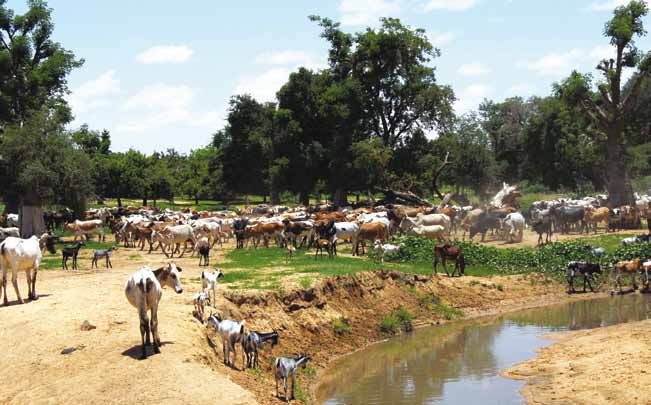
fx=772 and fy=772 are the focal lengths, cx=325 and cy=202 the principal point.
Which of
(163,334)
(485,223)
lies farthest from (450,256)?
(163,334)

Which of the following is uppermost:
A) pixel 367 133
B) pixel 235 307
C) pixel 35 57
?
pixel 35 57

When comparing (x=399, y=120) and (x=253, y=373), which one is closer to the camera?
(x=253, y=373)

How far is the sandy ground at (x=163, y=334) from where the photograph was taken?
13031 millimetres

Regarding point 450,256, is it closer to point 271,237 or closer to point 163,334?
point 271,237

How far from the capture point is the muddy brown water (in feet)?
56.1

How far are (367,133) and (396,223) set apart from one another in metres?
25.6

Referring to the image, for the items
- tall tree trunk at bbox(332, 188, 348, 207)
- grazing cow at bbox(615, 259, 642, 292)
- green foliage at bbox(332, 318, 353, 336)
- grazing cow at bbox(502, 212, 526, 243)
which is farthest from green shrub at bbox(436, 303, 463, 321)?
tall tree trunk at bbox(332, 188, 348, 207)

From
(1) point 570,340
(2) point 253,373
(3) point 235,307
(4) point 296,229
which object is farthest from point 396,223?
(2) point 253,373

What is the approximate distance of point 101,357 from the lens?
46.9ft

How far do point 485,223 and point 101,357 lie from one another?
29.4m

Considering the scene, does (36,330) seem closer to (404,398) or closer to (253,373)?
(253,373)

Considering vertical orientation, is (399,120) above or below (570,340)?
above

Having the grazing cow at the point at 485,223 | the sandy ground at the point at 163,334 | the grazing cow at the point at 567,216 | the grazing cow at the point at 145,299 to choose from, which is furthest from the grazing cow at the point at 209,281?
the grazing cow at the point at 567,216

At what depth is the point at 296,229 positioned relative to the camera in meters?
35.0
